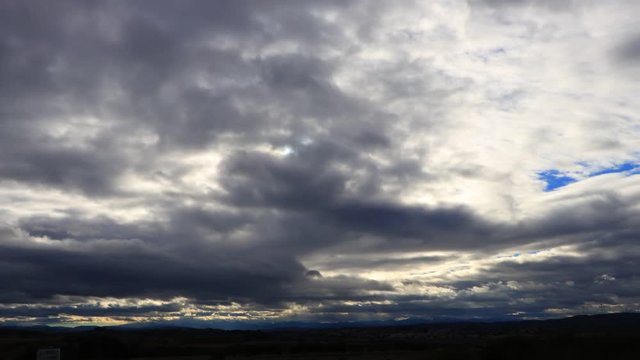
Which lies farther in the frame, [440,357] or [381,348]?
[381,348]

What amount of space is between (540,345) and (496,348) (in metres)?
5.38

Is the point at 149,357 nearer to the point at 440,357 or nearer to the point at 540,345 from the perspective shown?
the point at 440,357

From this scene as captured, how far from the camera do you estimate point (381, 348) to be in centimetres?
15162

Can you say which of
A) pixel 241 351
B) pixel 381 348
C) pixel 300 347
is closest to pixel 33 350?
pixel 241 351

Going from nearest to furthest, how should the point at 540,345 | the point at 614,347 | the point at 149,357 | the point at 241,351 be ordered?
1. the point at 614,347
2. the point at 540,345
3. the point at 149,357
4. the point at 241,351

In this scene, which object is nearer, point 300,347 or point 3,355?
point 3,355

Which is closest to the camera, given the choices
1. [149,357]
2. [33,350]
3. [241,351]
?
[33,350]

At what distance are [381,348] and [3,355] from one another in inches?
3127

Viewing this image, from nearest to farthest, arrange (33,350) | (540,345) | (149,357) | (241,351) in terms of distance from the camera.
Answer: (540,345)
(33,350)
(149,357)
(241,351)

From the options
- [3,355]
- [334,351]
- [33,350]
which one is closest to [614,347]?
[334,351]

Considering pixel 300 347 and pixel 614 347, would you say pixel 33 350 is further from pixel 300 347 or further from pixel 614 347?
pixel 614 347

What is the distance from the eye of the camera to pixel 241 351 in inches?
5861

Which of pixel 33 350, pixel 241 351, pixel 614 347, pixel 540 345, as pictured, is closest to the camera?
pixel 614 347

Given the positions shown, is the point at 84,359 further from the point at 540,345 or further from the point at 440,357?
the point at 540,345
